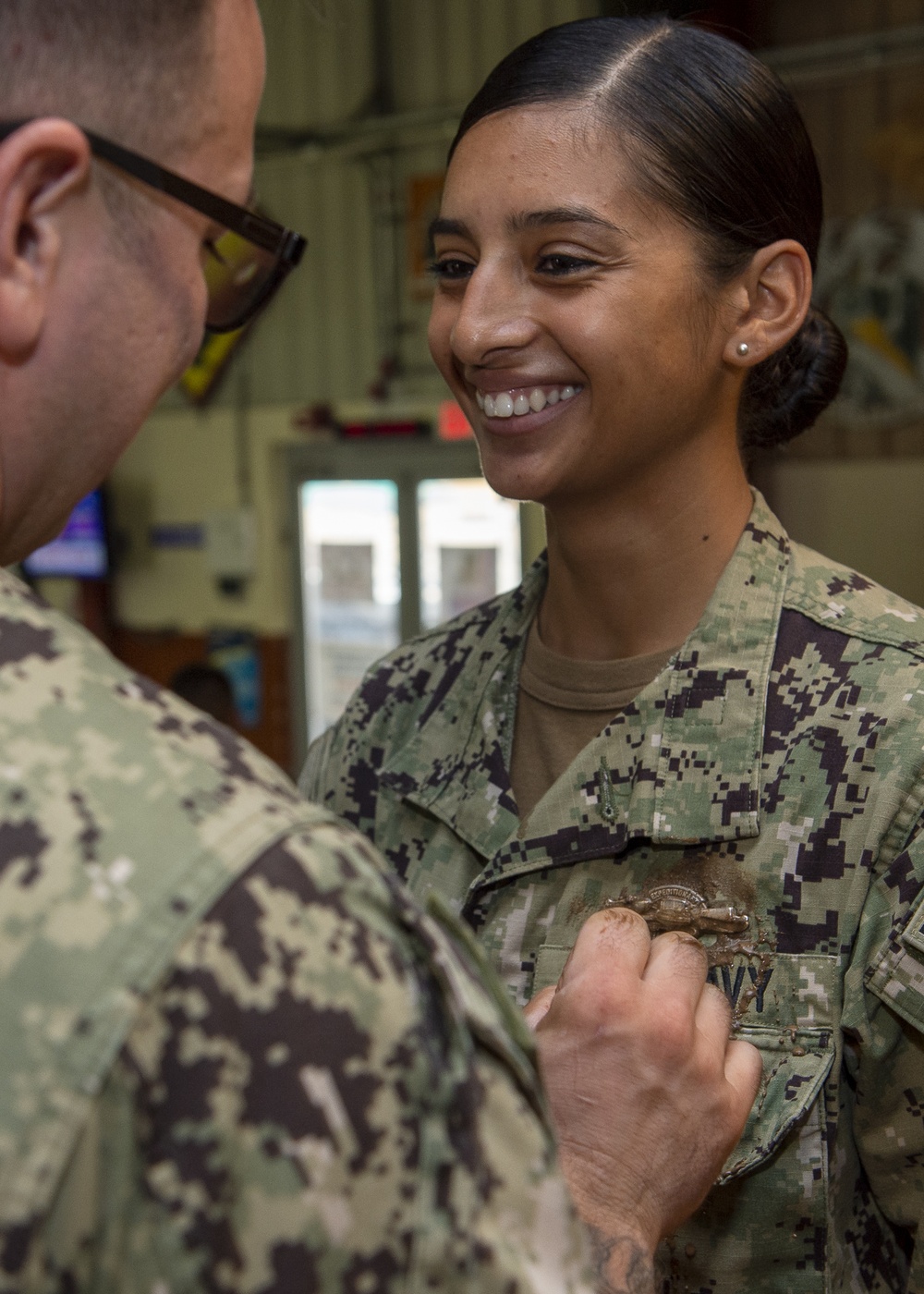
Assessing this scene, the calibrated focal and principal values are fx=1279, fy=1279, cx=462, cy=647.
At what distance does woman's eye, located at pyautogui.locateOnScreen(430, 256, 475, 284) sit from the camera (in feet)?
4.98

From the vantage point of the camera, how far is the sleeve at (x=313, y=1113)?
570 millimetres

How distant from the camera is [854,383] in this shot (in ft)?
15.5

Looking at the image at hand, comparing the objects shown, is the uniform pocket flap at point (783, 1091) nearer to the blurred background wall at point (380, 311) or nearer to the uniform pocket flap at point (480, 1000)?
the uniform pocket flap at point (480, 1000)

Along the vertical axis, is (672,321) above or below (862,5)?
below

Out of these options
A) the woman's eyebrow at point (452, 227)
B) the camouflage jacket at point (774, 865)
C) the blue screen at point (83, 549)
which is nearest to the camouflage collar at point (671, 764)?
the camouflage jacket at point (774, 865)

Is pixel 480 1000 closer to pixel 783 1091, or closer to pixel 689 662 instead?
pixel 783 1091

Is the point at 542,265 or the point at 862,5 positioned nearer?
the point at 542,265

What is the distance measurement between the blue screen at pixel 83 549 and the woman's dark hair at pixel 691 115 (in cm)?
544

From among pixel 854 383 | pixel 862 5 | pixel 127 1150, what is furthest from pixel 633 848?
pixel 862 5

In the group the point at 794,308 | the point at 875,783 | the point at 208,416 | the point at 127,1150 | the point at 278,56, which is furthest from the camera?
the point at 208,416

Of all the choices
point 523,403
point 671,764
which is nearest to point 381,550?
point 523,403

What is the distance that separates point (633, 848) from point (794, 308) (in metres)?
0.66

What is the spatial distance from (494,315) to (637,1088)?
2.89ft

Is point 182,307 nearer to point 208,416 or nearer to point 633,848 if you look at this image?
point 633,848
